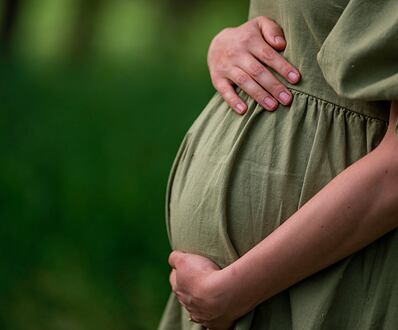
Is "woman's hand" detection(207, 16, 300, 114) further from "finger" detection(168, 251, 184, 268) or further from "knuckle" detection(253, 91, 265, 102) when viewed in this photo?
"finger" detection(168, 251, 184, 268)

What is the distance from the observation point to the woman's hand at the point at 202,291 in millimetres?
1566

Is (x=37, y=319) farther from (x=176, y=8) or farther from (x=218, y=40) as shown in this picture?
(x=176, y=8)

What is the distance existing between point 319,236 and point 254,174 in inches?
6.7

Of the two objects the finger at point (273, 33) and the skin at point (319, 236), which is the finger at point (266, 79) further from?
the skin at point (319, 236)

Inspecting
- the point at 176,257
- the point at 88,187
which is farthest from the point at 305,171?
the point at 88,187

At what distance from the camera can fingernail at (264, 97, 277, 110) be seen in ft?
5.34

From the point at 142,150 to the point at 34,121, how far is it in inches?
23.5

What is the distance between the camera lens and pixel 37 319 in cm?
351

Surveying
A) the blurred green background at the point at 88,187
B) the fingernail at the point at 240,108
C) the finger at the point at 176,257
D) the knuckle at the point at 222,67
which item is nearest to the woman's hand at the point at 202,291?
the finger at the point at 176,257

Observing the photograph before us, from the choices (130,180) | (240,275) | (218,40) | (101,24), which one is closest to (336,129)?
(240,275)

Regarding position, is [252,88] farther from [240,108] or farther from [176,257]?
[176,257]

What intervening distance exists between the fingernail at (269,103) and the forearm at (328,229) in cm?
20

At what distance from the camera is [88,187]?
3.68 m

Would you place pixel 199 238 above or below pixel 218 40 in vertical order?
below
